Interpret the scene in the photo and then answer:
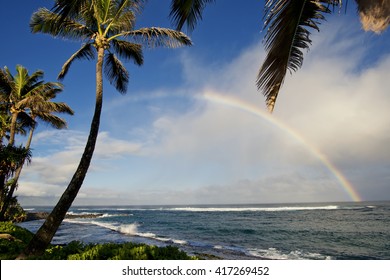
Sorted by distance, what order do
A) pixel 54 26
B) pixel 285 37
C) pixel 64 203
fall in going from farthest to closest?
pixel 54 26, pixel 64 203, pixel 285 37

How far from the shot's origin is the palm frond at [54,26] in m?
9.86

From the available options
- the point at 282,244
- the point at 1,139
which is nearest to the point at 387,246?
the point at 282,244

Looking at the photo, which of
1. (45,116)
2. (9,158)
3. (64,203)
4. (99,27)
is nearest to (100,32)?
(99,27)

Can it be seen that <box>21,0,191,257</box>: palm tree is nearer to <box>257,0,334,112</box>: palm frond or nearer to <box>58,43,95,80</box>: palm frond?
<box>58,43,95,80</box>: palm frond

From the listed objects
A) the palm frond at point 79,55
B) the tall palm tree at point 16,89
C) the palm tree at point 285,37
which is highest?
the tall palm tree at point 16,89

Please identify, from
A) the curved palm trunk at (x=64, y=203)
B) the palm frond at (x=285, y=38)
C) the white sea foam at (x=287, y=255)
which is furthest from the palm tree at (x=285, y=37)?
the white sea foam at (x=287, y=255)

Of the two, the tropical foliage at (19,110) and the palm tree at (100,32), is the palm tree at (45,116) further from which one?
the palm tree at (100,32)

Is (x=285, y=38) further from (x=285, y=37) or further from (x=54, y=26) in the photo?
(x=54, y=26)

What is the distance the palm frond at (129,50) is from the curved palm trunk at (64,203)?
396 cm

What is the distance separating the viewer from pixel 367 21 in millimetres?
3539

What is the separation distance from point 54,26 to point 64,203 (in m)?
6.55

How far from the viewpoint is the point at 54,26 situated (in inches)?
386

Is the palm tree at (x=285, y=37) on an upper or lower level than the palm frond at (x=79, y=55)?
lower
